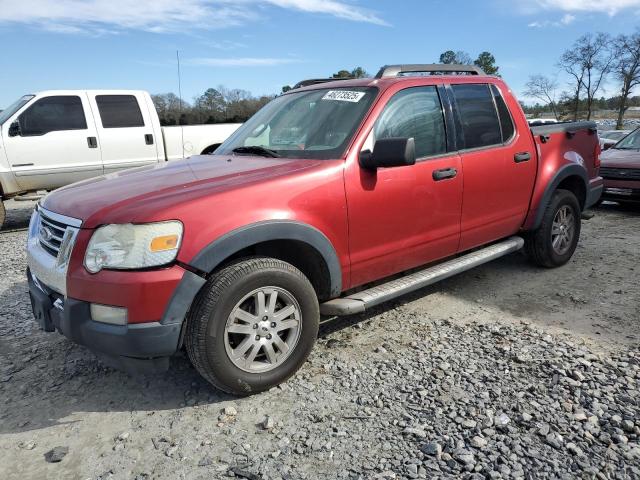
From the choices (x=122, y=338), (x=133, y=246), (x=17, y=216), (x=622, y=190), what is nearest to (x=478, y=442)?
(x=122, y=338)

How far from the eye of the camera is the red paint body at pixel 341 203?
8.31 ft

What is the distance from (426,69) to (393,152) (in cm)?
134

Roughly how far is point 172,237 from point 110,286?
38cm

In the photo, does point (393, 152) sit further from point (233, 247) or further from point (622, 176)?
point (622, 176)

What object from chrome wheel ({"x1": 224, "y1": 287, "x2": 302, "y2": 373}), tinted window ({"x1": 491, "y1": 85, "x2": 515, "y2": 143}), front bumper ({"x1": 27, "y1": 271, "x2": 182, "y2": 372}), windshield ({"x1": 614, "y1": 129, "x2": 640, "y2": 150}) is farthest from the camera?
windshield ({"x1": 614, "y1": 129, "x2": 640, "y2": 150})

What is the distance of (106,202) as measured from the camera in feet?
Result: 8.89

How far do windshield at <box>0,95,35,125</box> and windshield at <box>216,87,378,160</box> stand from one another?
5.70 m

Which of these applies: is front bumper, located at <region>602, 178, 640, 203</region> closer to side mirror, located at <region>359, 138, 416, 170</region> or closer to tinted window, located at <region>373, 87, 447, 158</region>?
tinted window, located at <region>373, 87, 447, 158</region>

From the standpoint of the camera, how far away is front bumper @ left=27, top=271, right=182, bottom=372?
97.7 inches

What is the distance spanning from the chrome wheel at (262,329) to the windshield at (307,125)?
100 cm

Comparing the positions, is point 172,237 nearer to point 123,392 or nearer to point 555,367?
point 123,392

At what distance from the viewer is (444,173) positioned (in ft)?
11.9

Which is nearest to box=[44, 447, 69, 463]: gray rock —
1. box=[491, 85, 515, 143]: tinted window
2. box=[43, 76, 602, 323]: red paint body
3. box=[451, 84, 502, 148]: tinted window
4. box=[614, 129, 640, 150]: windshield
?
box=[43, 76, 602, 323]: red paint body

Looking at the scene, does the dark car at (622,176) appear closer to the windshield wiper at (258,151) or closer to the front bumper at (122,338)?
the windshield wiper at (258,151)
